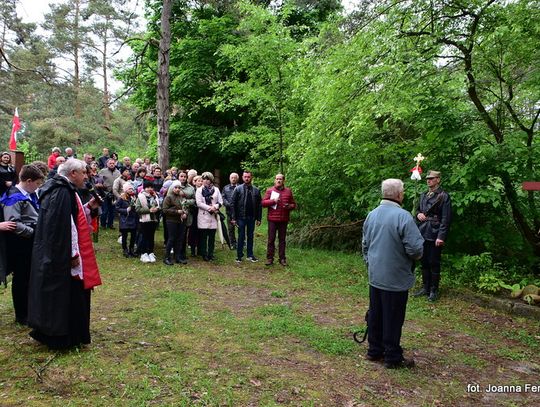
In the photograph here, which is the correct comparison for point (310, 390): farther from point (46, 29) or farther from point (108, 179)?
point (46, 29)

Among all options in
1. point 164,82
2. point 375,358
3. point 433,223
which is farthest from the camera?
point 164,82

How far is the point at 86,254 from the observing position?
14.8ft

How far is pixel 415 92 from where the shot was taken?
23.1ft

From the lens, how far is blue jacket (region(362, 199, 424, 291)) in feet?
14.4

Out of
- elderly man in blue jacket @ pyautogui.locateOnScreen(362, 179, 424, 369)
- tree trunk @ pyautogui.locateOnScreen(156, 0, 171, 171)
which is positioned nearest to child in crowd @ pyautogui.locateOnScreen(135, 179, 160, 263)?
tree trunk @ pyautogui.locateOnScreen(156, 0, 171, 171)

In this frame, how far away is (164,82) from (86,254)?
7793mm

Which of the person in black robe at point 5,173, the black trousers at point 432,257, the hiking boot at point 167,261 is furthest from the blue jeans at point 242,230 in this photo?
the person in black robe at point 5,173

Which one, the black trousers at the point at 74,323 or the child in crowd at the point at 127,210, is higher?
the child in crowd at the point at 127,210

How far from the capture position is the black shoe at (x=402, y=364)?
14.8ft

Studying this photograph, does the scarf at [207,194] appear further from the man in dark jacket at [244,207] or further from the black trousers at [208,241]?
the black trousers at [208,241]

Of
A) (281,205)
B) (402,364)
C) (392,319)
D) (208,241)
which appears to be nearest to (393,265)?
(392,319)

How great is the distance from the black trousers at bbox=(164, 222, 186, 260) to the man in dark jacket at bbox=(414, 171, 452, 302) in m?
4.83

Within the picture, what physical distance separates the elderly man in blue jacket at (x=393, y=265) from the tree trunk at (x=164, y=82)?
8.07 m

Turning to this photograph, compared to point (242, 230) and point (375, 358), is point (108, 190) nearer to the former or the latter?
point (242, 230)
